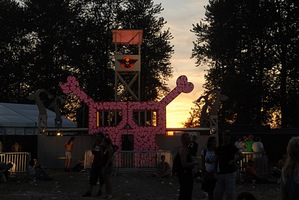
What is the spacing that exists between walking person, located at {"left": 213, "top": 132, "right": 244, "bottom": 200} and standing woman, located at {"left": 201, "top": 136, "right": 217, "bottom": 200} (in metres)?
0.21

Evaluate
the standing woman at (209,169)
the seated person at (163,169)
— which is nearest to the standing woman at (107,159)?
the standing woman at (209,169)

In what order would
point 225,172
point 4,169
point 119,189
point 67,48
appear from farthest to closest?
point 67,48, point 4,169, point 119,189, point 225,172

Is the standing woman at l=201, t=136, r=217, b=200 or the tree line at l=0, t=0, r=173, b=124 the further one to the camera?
the tree line at l=0, t=0, r=173, b=124

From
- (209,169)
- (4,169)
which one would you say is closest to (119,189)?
(4,169)

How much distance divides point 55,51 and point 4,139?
17878 mm

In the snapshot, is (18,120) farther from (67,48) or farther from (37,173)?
(67,48)

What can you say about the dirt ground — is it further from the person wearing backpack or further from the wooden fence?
the person wearing backpack

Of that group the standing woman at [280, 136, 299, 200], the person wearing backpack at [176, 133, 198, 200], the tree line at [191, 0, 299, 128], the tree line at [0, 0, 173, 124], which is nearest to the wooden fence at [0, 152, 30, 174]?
the person wearing backpack at [176, 133, 198, 200]

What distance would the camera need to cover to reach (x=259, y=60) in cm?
3641

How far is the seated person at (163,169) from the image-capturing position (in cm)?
1975

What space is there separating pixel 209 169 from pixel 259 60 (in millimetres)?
27762

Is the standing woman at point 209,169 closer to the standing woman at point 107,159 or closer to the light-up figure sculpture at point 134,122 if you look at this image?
the standing woman at point 107,159

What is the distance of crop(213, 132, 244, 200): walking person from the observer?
9.33m

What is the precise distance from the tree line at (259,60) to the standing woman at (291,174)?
30.1 m
